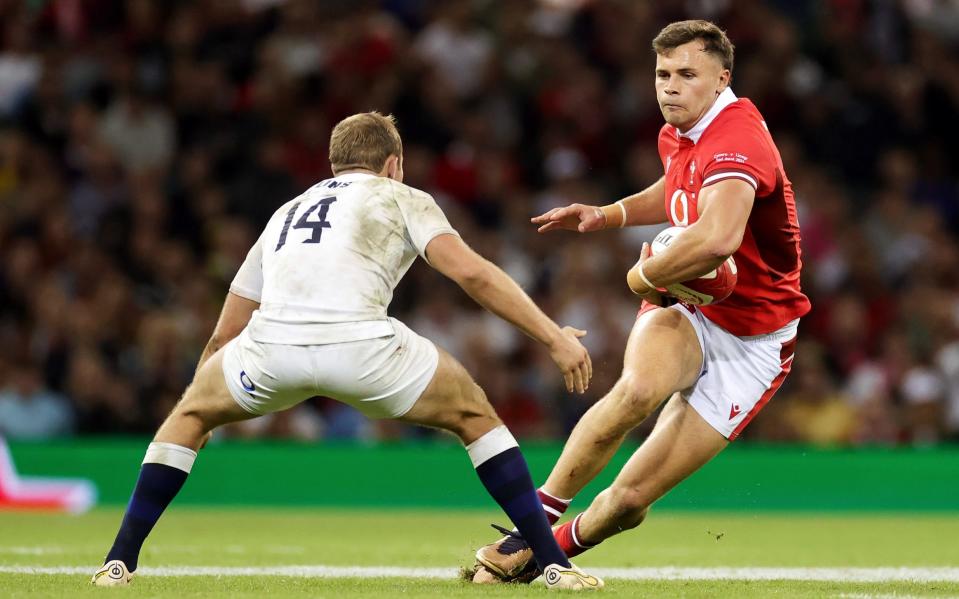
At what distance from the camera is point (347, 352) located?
5328 millimetres

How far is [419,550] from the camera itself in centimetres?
815

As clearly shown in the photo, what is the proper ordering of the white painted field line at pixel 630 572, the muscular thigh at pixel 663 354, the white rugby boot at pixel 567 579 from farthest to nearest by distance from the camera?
the white painted field line at pixel 630 572 → the muscular thigh at pixel 663 354 → the white rugby boot at pixel 567 579

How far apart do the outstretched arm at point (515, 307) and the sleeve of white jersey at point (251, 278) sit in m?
0.90

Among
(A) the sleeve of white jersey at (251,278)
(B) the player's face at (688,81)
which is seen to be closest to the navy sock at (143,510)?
(A) the sleeve of white jersey at (251,278)

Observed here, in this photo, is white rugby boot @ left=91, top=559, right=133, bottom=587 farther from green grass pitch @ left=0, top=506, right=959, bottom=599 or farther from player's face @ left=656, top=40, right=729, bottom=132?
player's face @ left=656, top=40, right=729, bottom=132

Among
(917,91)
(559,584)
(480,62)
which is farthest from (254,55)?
(559,584)

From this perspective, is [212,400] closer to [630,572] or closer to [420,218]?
[420,218]

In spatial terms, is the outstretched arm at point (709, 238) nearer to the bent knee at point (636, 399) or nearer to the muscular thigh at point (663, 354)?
the muscular thigh at point (663, 354)

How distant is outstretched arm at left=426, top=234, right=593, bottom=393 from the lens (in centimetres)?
531

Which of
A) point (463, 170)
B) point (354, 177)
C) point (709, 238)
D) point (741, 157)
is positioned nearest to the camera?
point (354, 177)

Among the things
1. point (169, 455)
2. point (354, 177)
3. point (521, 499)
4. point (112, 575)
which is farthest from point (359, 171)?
point (112, 575)

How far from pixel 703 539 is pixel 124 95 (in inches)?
301

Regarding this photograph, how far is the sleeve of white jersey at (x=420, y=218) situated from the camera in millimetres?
5441

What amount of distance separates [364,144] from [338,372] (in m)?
0.98
